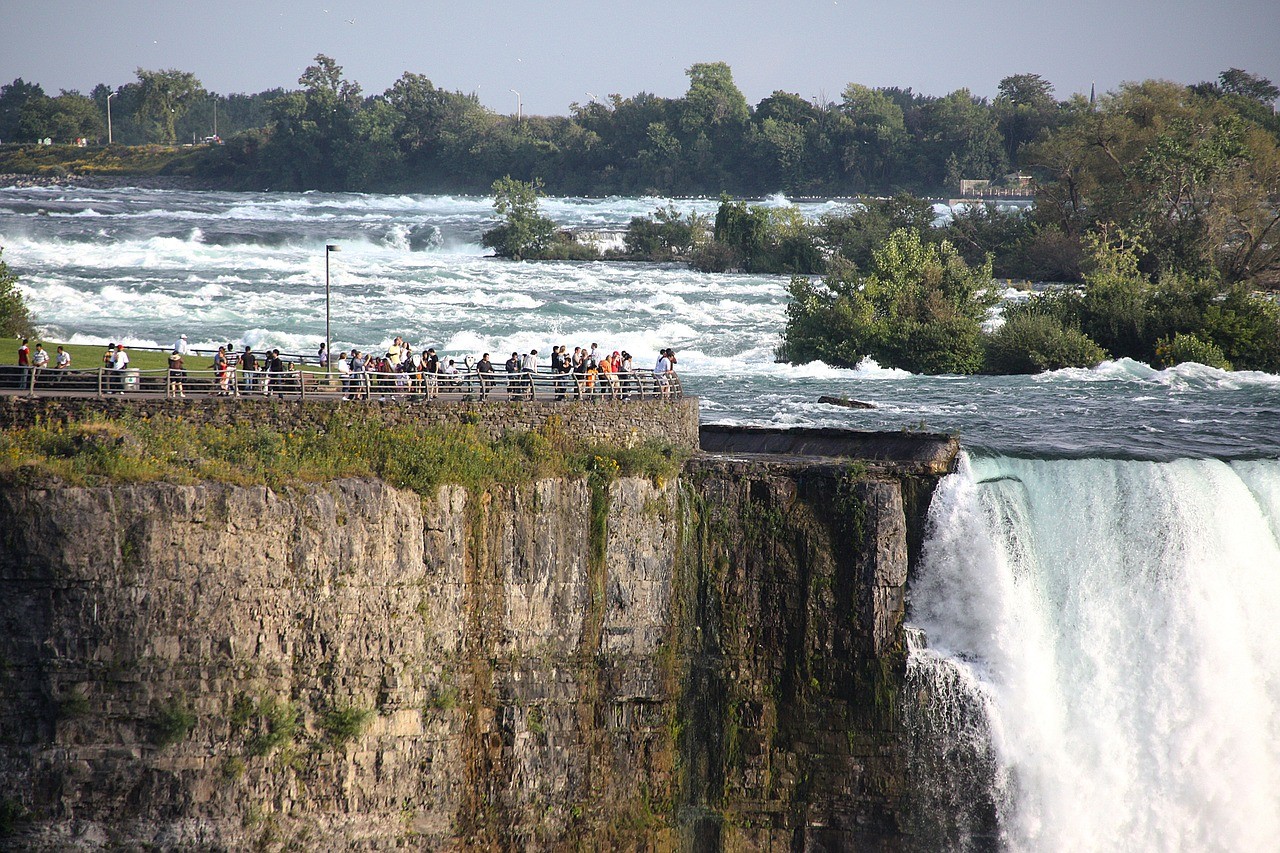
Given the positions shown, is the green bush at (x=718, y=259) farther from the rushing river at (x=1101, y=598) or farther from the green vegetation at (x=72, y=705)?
the green vegetation at (x=72, y=705)

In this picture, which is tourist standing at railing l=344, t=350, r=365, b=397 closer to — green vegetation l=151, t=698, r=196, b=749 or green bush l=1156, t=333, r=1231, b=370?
green vegetation l=151, t=698, r=196, b=749

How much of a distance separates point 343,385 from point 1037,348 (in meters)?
31.3

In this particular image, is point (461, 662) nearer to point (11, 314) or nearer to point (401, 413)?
point (401, 413)

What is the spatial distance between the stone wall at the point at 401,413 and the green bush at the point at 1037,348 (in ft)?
79.8

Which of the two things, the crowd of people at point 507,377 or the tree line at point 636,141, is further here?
the tree line at point 636,141

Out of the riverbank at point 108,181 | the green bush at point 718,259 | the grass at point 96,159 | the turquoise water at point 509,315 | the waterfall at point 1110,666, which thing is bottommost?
the waterfall at point 1110,666

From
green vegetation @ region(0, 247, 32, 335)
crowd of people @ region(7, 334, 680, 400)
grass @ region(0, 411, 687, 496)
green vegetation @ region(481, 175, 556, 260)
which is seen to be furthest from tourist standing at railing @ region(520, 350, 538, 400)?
green vegetation @ region(481, 175, 556, 260)

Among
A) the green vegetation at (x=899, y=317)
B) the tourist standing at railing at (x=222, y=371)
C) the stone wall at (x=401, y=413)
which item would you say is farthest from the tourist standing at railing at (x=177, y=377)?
the green vegetation at (x=899, y=317)

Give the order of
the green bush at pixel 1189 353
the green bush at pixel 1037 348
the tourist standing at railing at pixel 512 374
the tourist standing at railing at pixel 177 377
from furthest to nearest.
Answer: the green bush at pixel 1037 348 < the green bush at pixel 1189 353 < the tourist standing at railing at pixel 512 374 < the tourist standing at railing at pixel 177 377

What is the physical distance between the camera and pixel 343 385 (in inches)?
998

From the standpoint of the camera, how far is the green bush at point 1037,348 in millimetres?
48469

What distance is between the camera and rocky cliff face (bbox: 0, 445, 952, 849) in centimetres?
2059

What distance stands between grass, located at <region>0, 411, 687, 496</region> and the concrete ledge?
3.73 meters

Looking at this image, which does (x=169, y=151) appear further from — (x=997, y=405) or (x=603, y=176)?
(x=997, y=405)
